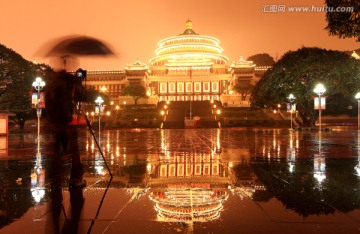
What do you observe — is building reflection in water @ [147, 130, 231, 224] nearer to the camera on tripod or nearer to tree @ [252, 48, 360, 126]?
the camera on tripod

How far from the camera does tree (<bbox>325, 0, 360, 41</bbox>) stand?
8305 mm

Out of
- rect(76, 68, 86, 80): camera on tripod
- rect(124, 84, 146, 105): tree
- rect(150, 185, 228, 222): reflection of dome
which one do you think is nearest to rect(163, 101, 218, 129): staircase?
rect(124, 84, 146, 105): tree

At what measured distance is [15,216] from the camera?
4727 mm

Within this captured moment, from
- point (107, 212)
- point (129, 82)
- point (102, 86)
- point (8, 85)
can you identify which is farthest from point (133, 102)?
point (107, 212)

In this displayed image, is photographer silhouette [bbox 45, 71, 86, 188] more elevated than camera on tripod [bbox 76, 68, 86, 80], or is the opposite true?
camera on tripod [bbox 76, 68, 86, 80]

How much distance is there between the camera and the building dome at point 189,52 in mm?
90312

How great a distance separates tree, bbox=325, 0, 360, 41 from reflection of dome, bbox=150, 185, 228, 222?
5185 mm

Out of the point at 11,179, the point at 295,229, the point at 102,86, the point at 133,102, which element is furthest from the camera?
the point at 102,86

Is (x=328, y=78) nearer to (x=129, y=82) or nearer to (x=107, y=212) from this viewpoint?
(x=107, y=212)

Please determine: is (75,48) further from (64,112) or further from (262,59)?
(262,59)

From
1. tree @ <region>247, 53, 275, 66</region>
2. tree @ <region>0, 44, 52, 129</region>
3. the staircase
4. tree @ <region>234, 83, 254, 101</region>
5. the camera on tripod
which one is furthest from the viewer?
tree @ <region>247, 53, 275, 66</region>

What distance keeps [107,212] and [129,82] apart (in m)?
83.2

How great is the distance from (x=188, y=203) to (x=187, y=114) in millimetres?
56110

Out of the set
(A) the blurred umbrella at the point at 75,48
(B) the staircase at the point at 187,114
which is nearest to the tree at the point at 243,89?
(B) the staircase at the point at 187,114
